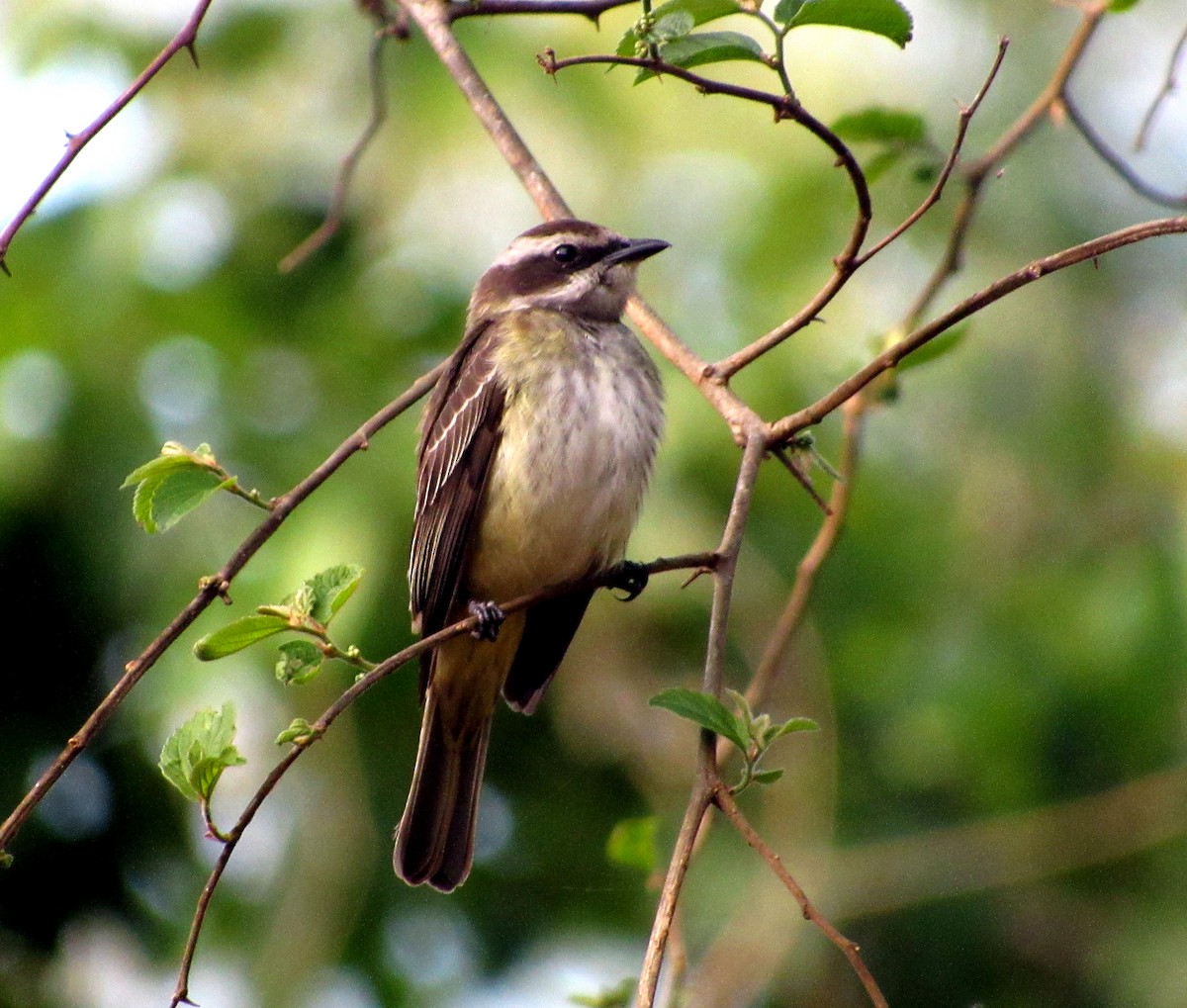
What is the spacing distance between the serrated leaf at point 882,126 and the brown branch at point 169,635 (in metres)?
1.42

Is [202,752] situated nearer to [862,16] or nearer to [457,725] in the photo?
[862,16]

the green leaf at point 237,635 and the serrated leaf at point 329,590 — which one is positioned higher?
the serrated leaf at point 329,590

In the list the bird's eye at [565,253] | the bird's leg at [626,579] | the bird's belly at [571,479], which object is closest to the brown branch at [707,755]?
the bird's leg at [626,579]

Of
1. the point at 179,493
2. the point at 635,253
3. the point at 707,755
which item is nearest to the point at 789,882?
the point at 707,755

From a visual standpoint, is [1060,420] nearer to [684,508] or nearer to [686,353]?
[684,508]

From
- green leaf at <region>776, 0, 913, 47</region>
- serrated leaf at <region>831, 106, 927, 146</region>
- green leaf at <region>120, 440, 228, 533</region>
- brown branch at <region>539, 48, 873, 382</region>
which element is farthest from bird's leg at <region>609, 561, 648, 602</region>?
green leaf at <region>776, 0, 913, 47</region>

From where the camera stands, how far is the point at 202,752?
9.21 feet

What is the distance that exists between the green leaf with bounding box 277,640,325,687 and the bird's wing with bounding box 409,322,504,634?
1678 mm

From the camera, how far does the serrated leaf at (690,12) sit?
104 inches

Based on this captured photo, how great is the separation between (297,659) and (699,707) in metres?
0.78

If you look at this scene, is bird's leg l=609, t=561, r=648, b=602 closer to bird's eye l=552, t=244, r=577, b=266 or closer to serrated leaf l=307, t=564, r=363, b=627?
bird's eye l=552, t=244, r=577, b=266

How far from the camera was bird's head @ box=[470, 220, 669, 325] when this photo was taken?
493cm

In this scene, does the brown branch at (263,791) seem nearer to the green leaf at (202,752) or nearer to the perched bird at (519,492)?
the green leaf at (202,752)

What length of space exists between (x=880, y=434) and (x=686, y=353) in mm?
4565
